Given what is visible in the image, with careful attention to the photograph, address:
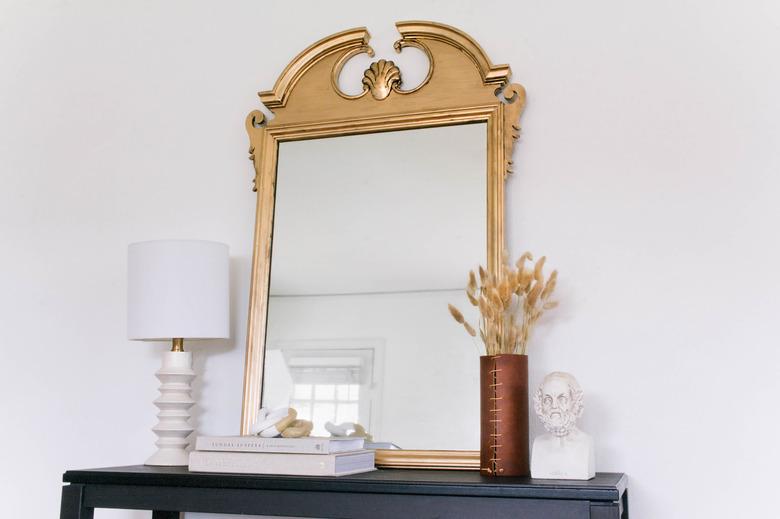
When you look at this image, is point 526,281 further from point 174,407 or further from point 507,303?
point 174,407

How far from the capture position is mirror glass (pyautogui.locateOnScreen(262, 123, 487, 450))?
2072 mm

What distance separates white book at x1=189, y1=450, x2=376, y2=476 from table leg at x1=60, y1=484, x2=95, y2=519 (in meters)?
0.26

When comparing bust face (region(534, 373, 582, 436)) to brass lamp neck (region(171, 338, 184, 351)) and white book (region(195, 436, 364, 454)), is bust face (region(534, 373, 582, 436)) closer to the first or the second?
white book (region(195, 436, 364, 454))

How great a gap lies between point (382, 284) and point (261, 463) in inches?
22.9

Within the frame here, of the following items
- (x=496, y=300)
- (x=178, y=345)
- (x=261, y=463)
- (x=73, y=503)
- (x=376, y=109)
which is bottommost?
(x=73, y=503)

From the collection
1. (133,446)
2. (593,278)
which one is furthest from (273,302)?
(593,278)

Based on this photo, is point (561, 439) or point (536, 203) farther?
point (536, 203)

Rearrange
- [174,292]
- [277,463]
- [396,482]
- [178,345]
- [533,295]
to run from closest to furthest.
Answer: [396,482] → [277,463] → [533,295] → [174,292] → [178,345]

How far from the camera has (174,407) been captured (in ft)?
7.04

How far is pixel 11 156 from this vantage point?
Answer: 2709 millimetres

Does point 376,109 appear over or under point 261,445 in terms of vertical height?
over

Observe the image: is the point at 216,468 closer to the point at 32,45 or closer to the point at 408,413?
the point at 408,413

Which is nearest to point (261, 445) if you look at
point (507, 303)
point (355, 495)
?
point (355, 495)

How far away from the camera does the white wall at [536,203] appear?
1940 millimetres
